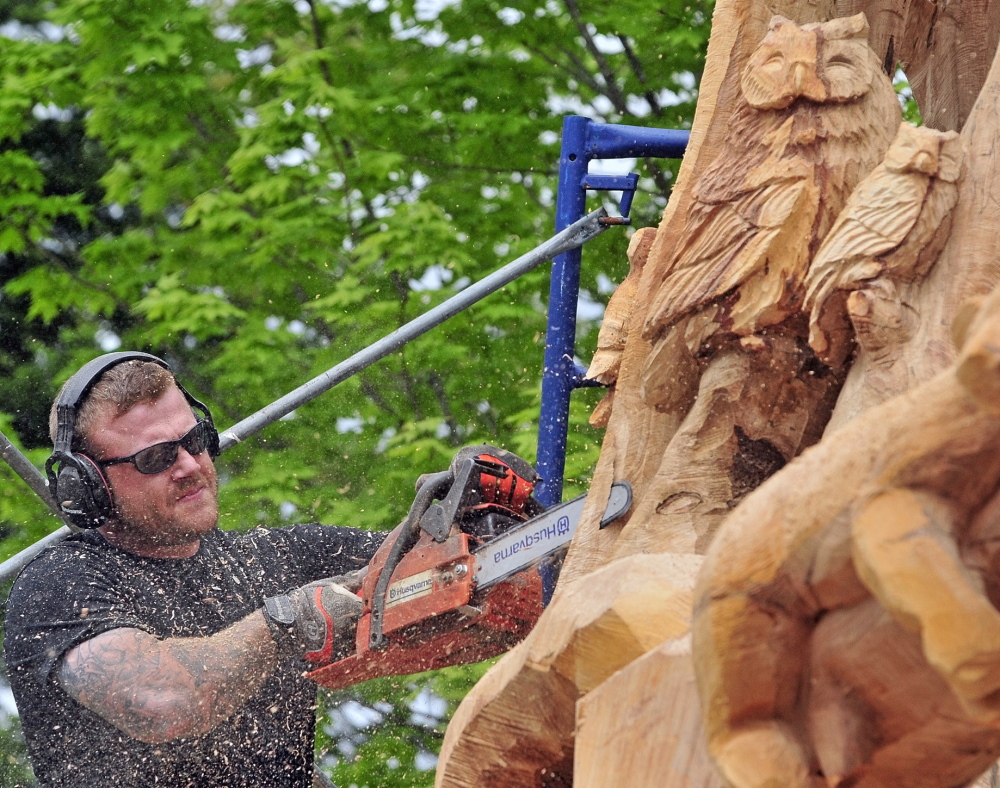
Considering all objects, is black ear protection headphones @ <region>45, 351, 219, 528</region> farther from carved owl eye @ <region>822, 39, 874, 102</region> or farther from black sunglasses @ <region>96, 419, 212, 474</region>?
carved owl eye @ <region>822, 39, 874, 102</region>

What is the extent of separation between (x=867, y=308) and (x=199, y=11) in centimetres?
506

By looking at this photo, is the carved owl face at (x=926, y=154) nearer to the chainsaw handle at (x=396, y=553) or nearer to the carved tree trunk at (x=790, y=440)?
the carved tree trunk at (x=790, y=440)

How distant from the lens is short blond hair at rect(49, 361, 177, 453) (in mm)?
3135

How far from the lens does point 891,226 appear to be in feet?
6.07

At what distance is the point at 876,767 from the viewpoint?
1.28 meters

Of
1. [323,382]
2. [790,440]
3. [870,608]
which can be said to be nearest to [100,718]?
[323,382]

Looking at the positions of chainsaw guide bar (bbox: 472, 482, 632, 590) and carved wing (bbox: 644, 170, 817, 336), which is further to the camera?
chainsaw guide bar (bbox: 472, 482, 632, 590)

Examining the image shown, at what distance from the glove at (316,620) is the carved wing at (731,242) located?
1.05 m

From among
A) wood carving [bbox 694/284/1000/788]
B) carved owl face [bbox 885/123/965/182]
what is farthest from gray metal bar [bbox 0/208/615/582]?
wood carving [bbox 694/284/1000/788]

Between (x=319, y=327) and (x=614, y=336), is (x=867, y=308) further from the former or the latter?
(x=319, y=327)

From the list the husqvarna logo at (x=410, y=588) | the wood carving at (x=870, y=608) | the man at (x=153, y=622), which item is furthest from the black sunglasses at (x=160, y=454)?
the wood carving at (x=870, y=608)

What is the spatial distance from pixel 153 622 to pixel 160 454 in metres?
0.41

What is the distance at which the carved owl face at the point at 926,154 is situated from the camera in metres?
1.87

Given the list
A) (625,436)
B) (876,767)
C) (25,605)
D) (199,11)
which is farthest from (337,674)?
(199,11)
